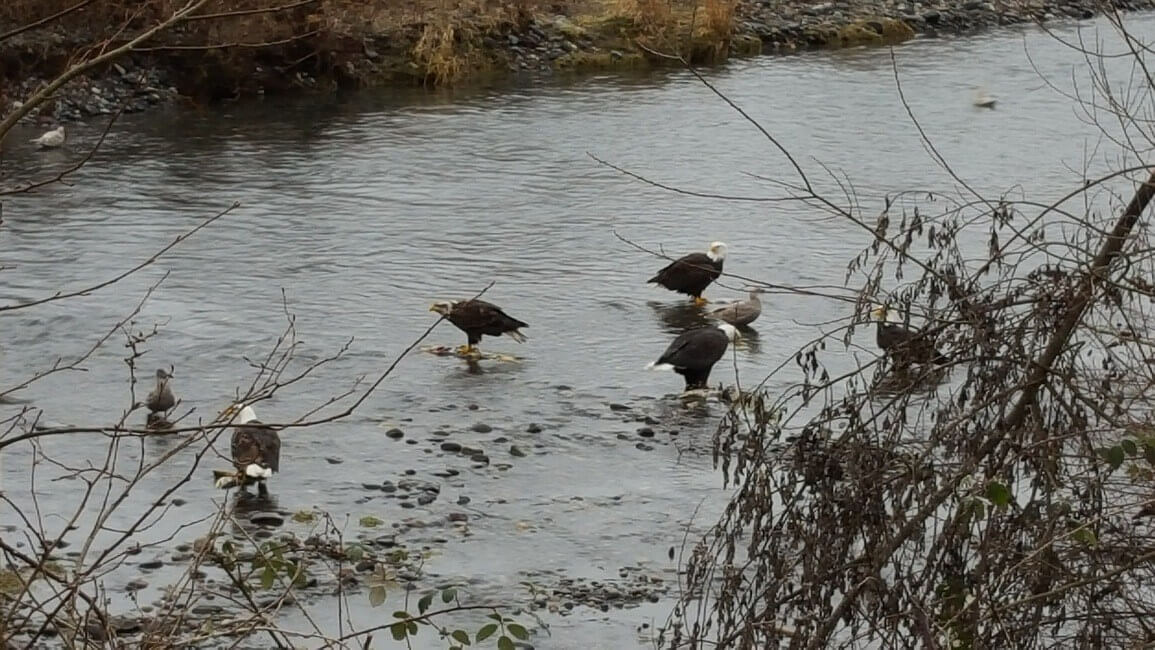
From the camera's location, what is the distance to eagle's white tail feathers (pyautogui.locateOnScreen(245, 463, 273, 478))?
27.7ft

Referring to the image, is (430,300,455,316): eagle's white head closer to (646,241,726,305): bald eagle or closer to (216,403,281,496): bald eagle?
(646,241,726,305): bald eagle

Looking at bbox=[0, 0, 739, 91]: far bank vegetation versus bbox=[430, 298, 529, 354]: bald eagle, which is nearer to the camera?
bbox=[430, 298, 529, 354]: bald eagle

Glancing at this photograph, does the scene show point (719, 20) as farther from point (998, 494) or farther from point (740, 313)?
point (998, 494)

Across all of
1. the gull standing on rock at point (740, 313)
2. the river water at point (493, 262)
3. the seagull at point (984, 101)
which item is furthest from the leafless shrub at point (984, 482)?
the seagull at point (984, 101)

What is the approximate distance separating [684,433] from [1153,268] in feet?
18.2

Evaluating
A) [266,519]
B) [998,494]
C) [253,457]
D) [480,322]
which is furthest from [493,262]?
[998,494]

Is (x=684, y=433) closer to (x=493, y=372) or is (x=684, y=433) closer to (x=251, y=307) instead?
(x=493, y=372)

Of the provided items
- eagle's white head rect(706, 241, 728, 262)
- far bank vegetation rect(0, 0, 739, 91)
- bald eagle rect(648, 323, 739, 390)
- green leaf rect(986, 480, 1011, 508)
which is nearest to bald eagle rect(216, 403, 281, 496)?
bald eagle rect(648, 323, 739, 390)

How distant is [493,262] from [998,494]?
10.2 metres

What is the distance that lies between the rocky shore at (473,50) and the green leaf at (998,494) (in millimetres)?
14539

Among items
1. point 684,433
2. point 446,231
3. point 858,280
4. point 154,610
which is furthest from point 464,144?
point 154,610

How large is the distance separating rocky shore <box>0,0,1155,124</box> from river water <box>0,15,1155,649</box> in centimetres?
63

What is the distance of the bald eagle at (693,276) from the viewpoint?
1223 centimetres

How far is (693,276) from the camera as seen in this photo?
481 inches
